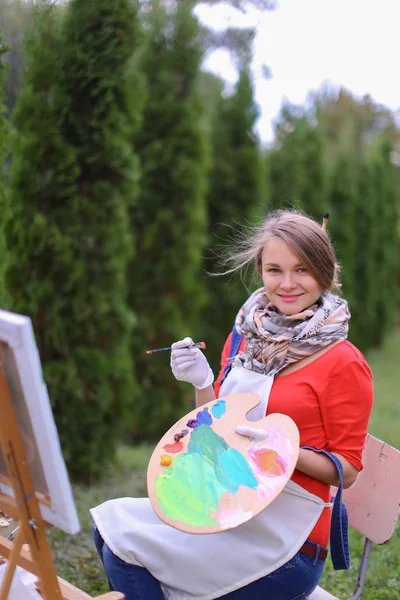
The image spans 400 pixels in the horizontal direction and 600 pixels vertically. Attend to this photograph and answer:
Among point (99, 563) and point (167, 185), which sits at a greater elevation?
point (167, 185)

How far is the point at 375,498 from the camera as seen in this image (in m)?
2.12

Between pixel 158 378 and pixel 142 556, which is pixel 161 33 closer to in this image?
pixel 158 378

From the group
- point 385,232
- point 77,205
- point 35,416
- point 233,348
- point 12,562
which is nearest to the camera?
point 35,416

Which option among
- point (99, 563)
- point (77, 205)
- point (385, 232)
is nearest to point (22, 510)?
point (99, 563)

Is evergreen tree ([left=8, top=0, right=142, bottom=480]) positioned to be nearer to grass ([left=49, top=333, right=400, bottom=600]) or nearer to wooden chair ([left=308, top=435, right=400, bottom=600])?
grass ([left=49, top=333, right=400, bottom=600])

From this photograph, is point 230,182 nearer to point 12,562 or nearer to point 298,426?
point 298,426

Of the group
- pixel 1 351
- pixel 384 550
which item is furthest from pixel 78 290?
pixel 1 351

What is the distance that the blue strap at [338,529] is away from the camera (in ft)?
5.93

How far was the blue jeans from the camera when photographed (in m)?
1.75

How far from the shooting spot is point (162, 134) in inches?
217

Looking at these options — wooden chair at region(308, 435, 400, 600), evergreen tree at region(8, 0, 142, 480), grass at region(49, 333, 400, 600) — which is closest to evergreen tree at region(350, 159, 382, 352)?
grass at region(49, 333, 400, 600)

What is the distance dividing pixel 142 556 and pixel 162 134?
4.33 metres

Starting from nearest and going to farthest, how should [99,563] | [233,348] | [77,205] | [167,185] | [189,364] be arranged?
[189,364] < [233,348] < [99,563] < [77,205] < [167,185]

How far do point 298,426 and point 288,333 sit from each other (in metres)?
0.28
